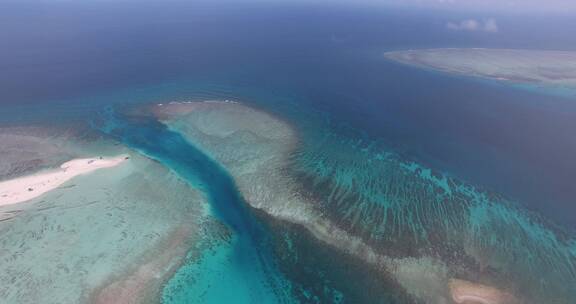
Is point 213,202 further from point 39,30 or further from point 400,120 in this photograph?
point 39,30

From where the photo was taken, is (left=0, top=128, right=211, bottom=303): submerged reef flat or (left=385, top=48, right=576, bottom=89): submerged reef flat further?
(left=385, top=48, right=576, bottom=89): submerged reef flat

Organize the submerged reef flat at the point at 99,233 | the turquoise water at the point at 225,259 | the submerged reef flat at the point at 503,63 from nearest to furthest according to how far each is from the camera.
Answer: the submerged reef flat at the point at 99,233 < the turquoise water at the point at 225,259 < the submerged reef flat at the point at 503,63

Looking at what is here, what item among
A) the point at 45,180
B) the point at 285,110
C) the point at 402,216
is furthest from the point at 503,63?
the point at 45,180

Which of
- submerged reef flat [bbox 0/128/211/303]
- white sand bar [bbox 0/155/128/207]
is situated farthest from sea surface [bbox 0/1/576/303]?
white sand bar [bbox 0/155/128/207]

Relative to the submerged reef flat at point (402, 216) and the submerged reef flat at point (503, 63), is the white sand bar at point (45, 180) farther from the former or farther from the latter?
the submerged reef flat at point (503, 63)

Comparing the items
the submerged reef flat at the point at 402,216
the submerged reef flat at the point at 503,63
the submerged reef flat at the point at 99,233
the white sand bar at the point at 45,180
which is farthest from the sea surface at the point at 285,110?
the submerged reef flat at the point at 503,63

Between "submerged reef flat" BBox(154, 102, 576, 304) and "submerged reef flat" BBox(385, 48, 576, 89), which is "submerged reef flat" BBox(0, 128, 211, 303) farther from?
"submerged reef flat" BBox(385, 48, 576, 89)
